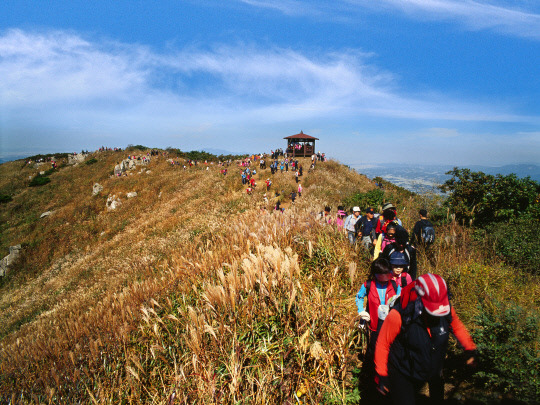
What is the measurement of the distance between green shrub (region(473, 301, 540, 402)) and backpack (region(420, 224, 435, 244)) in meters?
2.39

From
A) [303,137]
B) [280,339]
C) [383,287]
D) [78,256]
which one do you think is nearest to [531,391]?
[383,287]

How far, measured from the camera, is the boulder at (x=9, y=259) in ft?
64.4

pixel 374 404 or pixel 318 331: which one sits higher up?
pixel 318 331

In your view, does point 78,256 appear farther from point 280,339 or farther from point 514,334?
point 514,334

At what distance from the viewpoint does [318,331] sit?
2.56 m

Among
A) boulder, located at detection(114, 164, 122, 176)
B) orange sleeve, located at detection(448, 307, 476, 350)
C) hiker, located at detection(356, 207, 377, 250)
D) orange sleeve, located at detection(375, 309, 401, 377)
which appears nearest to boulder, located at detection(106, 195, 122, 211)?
boulder, located at detection(114, 164, 122, 176)

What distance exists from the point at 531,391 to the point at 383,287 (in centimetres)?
142

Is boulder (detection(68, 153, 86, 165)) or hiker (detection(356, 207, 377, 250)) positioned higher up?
boulder (detection(68, 153, 86, 165))

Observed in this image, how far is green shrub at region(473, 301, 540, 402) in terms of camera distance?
90.3 inches

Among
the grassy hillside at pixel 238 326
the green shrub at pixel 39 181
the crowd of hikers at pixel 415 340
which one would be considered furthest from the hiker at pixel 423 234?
the green shrub at pixel 39 181

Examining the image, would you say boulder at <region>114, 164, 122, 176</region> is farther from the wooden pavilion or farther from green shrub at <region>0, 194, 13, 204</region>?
the wooden pavilion

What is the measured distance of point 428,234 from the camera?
518 cm

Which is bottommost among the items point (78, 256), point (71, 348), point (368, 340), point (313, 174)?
point (78, 256)

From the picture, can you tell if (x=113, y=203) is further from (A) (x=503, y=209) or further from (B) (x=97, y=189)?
(A) (x=503, y=209)
